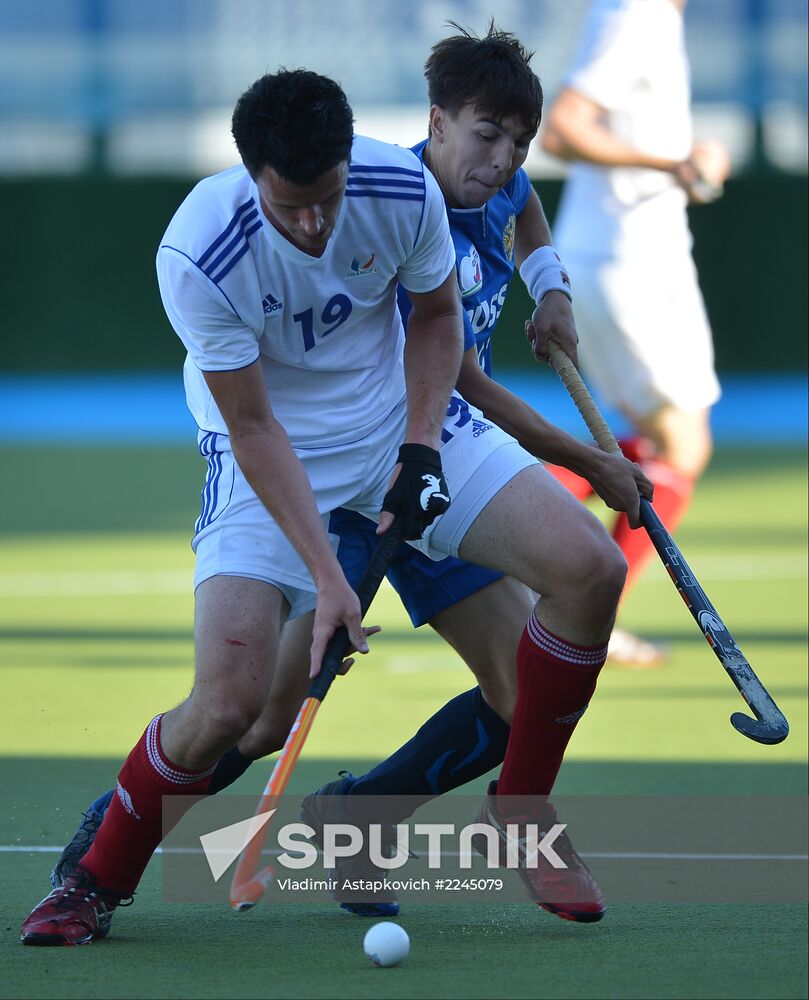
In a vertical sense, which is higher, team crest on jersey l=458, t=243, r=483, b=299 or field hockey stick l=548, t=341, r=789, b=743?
team crest on jersey l=458, t=243, r=483, b=299

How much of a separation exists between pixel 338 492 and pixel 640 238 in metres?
3.04

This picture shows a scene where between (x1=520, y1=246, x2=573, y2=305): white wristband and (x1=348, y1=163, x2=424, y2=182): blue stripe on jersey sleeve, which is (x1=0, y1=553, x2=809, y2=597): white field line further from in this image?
(x1=348, y1=163, x2=424, y2=182): blue stripe on jersey sleeve

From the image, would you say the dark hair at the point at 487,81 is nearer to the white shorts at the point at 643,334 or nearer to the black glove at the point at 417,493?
the black glove at the point at 417,493

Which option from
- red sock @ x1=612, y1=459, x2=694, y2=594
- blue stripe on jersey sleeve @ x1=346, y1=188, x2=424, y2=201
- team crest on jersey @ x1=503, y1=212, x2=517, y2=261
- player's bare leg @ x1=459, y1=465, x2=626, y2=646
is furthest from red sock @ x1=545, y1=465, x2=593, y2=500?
blue stripe on jersey sleeve @ x1=346, y1=188, x2=424, y2=201

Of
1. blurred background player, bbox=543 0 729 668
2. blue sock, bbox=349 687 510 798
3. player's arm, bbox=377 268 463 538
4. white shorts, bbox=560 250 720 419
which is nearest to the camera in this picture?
player's arm, bbox=377 268 463 538

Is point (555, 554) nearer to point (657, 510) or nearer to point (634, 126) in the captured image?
point (657, 510)

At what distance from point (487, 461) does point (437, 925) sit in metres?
0.84

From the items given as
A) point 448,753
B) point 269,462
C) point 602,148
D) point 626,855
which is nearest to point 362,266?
point 269,462

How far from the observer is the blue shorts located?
3.24 metres

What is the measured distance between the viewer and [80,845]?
→ 319 centimetres

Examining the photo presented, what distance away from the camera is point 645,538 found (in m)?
5.27

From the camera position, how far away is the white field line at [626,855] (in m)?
3.45

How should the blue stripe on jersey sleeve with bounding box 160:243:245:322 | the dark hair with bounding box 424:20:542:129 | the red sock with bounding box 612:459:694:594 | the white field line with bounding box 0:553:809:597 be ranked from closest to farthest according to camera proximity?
1. the blue stripe on jersey sleeve with bounding box 160:243:245:322
2. the dark hair with bounding box 424:20:542:129
3. the red sock with bounding box 612:459:694:594
4. the white field line with bounding box 0:553:809:597

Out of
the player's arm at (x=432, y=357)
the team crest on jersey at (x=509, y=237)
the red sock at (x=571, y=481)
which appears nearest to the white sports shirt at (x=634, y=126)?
the red sock at (x=571, y=481)
